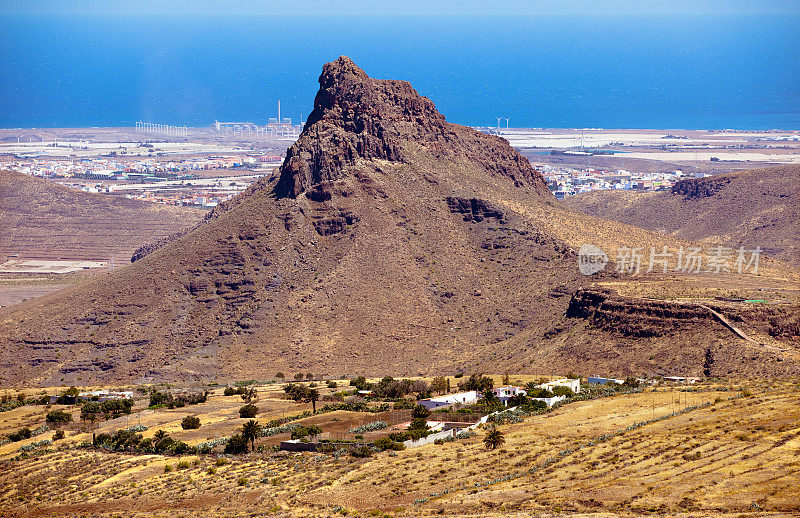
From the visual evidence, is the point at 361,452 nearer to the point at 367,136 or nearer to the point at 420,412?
the point at 420,412

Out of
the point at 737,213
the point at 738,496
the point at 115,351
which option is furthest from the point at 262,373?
the point at 737,213

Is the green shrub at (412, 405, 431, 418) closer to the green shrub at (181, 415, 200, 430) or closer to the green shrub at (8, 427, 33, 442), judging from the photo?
the green shrub at (181, 415, 200, 430)

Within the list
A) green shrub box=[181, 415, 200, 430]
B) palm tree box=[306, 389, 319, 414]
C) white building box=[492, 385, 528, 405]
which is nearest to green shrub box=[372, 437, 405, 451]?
white building box=[492, 385, 528, 405]

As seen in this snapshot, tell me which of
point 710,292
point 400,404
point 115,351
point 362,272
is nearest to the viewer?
point 400,404

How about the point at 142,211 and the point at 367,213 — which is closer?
the point at 367,213

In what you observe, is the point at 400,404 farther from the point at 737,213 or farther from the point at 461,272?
the point at 737,213

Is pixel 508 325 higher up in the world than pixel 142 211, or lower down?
lower down
